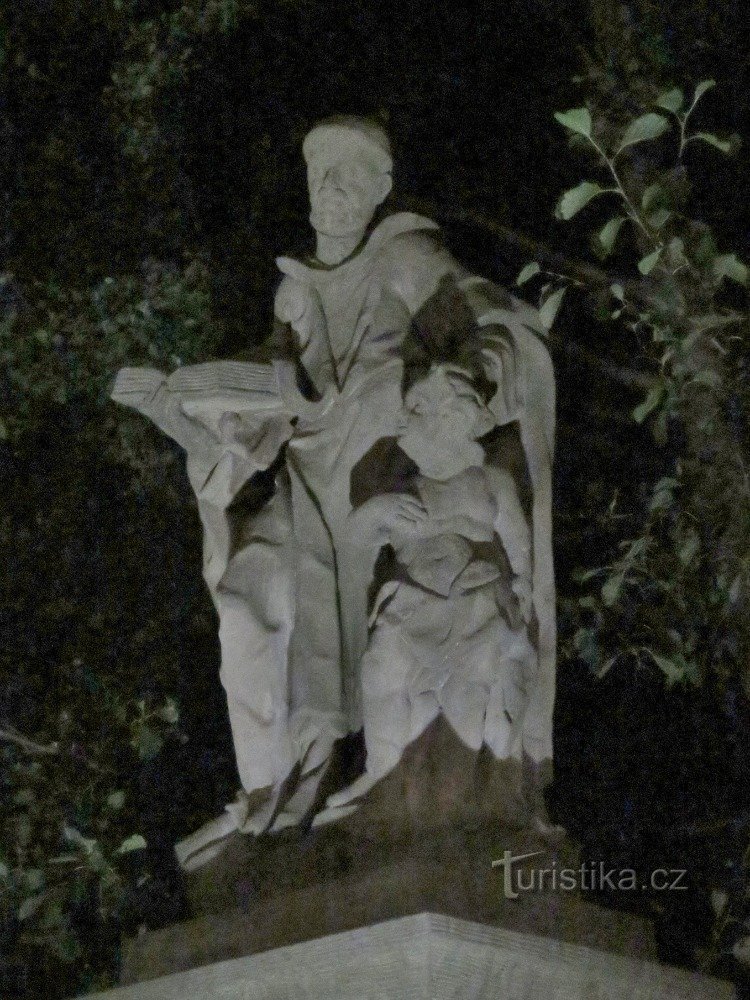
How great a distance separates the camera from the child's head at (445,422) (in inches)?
237

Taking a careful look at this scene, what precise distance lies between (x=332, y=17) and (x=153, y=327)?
1.16m

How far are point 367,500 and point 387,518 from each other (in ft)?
0.31

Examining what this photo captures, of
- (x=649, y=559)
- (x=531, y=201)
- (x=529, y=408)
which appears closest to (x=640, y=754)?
(x=649, y=559)

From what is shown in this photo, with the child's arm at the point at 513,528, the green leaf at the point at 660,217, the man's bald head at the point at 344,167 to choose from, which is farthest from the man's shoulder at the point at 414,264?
the green leaf at the point at 660,217

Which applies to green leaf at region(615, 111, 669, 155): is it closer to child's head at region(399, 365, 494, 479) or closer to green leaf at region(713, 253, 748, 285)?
green leaf at region(713, 253, 748, 285)

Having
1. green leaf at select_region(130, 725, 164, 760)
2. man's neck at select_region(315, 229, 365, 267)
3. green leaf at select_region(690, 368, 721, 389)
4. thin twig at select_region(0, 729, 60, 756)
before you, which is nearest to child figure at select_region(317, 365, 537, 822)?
man's neck at select_region(315, 229, 365, 267)

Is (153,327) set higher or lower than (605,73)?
lower

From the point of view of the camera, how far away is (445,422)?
237 inches

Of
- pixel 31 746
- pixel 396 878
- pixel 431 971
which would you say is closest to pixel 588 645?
pixel 31 746

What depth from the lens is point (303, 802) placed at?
598cm

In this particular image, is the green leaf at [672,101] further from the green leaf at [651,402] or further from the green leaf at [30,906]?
the green leaf at [30,906]

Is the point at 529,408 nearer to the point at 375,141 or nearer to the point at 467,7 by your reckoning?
the point at 375,141

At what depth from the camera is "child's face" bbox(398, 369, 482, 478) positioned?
6016mm

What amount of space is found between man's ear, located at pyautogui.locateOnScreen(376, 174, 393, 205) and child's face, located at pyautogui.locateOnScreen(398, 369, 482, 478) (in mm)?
666
